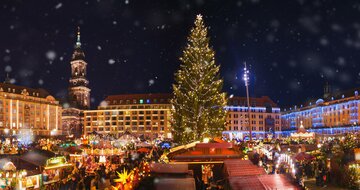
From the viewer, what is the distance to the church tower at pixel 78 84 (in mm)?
135800

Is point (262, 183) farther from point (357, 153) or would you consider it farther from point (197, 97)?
point (197, 97)

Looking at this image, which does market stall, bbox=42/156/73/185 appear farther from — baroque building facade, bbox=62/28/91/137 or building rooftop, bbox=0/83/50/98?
baroque building facade, bbox=62/28/91/137

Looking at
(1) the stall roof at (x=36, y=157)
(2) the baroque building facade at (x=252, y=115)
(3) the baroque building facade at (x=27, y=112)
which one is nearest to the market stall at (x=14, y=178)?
(1) the stall roof at (x=36, y=157)

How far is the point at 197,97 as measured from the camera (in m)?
29.5

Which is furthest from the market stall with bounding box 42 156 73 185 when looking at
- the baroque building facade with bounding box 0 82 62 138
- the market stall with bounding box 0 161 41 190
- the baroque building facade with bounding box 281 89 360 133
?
the baroque building facade with bounding box 281 89 360 133

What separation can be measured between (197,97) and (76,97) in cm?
11316

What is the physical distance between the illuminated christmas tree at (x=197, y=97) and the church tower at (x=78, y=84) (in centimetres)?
10892

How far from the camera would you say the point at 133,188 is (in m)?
8.49

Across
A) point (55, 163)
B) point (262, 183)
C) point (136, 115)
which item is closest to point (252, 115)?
point (136, 115)

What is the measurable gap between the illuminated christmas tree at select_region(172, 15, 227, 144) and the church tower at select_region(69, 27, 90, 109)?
357 feet

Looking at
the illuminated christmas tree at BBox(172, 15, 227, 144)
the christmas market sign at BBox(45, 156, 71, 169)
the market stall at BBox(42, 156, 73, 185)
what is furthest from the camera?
the illuminated christmas tree at BBox(172, 15, 227, 144)

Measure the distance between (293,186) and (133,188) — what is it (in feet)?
11.3

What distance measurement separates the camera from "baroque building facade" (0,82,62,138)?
100 meters

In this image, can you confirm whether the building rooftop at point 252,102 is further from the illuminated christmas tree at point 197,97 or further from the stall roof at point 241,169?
the stall roof at point 241,169
